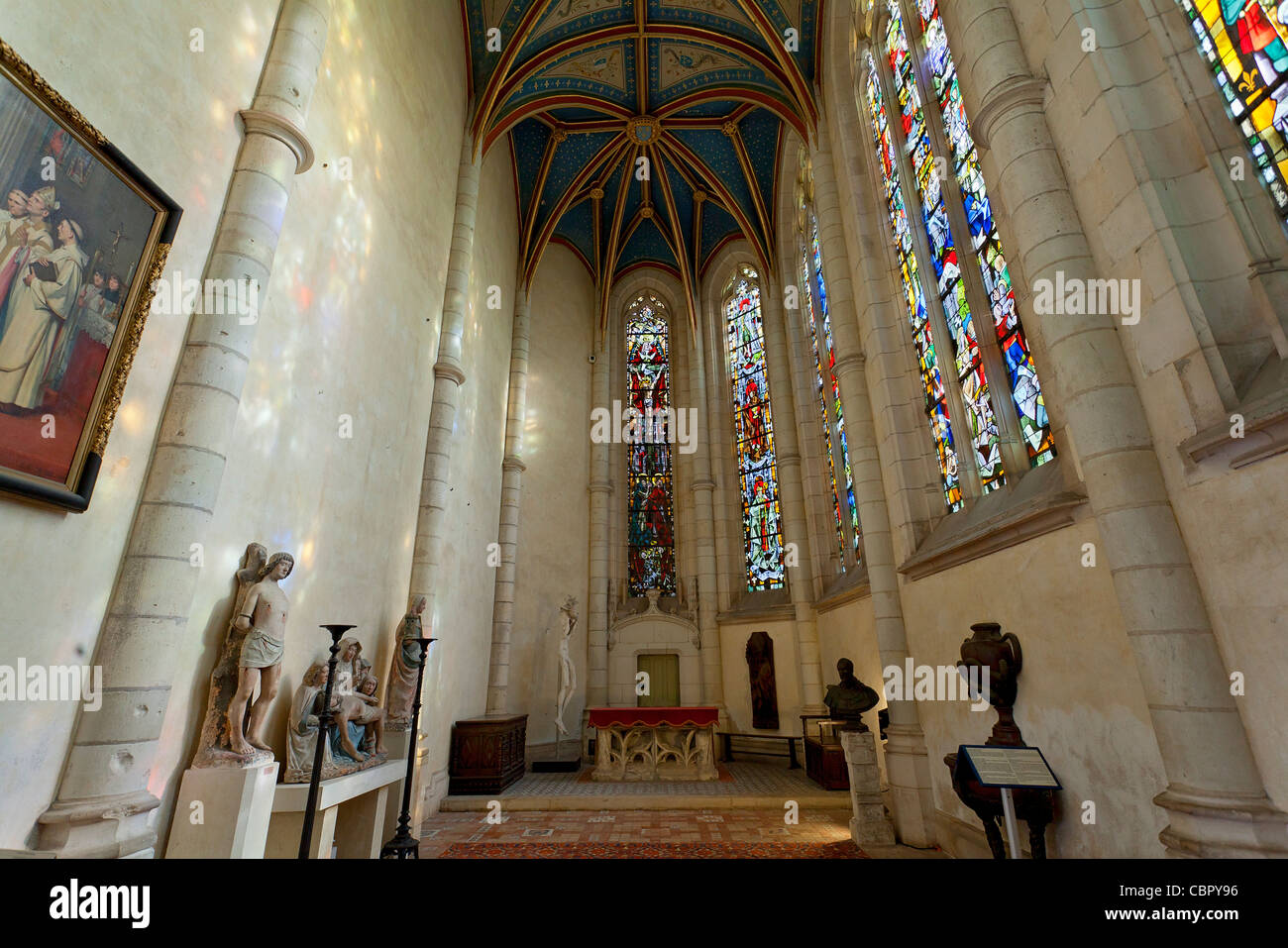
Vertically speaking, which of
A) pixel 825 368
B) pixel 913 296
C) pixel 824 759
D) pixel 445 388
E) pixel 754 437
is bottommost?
pixel 824 759

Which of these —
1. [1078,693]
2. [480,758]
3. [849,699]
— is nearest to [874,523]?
[849,699]

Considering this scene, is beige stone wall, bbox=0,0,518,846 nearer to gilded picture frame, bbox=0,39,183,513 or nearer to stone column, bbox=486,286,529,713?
gilded picture frame, bbox=0,39,183,513

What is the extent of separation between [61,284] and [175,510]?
1314 mm

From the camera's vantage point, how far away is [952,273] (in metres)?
6.05

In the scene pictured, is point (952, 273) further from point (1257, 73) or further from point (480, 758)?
point (480, 758)

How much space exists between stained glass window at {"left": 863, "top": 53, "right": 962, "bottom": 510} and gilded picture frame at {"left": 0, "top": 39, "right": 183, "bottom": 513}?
689cm

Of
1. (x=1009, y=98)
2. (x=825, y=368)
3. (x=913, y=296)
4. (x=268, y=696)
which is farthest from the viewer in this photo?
(x=825, y=368)

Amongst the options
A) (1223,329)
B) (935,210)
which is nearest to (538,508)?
(935,210)

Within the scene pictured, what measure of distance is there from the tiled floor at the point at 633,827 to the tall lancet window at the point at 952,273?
4062 mm

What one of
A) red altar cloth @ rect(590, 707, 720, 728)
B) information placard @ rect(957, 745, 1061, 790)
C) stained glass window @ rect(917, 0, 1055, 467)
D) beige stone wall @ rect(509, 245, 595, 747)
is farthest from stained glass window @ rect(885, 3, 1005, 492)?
beige stone wall @ rect(509, 245, 595, 747)

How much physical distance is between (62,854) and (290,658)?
2.07m

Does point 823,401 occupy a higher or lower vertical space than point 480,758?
higher

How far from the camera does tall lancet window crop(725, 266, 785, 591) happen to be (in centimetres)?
1244

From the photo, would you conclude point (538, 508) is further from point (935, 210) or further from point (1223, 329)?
point (1223, 329)
